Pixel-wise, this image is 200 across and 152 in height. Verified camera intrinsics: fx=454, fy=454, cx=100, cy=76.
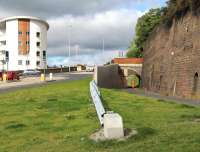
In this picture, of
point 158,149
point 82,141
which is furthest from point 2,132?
point 158,149

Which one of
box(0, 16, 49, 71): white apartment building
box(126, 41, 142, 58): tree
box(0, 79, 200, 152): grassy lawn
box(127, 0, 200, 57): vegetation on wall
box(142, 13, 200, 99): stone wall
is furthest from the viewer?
box(0, 16, 49, 71): white apartment building

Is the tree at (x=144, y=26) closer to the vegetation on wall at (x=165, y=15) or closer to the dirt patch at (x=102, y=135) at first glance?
the vegetation on wall at (x=165, y=15)

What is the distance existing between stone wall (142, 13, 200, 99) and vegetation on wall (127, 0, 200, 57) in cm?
58

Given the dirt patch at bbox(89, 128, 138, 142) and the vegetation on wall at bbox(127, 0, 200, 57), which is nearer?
the dirt patch at bbox(89, 128, 138, 142)

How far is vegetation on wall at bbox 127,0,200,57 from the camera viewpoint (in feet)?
108

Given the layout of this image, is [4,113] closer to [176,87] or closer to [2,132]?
[2,132]

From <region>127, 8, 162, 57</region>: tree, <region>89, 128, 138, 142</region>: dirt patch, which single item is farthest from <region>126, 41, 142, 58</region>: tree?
<region>89, 128, 138, 142</region>: dirt patch

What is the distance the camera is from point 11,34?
120062 millimetres

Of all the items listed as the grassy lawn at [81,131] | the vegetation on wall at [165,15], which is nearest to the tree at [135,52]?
the vegetation on wall at [165,15]

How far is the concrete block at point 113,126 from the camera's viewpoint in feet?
Result: 28.9

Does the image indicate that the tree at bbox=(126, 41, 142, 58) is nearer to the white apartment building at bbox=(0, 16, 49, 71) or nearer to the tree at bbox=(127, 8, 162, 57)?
the tree at bbox=(127, 8, 162, 57)

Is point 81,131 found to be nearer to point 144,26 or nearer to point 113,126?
point 113,126

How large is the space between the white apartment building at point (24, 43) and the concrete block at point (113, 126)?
110 meters

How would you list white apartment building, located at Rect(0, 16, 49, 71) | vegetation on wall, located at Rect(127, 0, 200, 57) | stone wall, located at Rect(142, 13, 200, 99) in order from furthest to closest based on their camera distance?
white apartment building, located at Rect(0, 16, 49, 71)
vegetation on wall, located at Rect(127, 0, 200, 57)
stone wall, located at Rect(142, 13, 200, 99)
